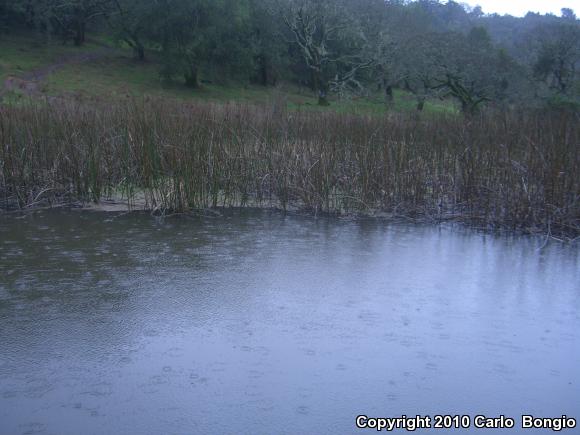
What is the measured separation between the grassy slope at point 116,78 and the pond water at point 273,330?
15532 mm

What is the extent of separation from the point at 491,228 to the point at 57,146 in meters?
4.21

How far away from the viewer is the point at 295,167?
20.5ft

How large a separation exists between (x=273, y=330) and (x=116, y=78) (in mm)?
22433

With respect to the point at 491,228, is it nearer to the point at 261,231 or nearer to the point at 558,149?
the point at 558,149

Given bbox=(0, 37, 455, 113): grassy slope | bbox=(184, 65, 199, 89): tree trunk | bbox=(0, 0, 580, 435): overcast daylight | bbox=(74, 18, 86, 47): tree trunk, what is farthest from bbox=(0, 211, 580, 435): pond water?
bbox=(74, 18, 86, 47): tree trunk

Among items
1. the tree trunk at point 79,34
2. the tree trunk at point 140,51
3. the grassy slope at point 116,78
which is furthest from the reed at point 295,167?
the tree trunk at point 79,34

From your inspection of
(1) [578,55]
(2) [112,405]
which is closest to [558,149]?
(2) [112,405]

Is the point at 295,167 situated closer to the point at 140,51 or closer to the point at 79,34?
the point at 140,51

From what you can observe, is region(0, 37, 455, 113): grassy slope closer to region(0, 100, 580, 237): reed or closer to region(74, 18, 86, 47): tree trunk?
region(74, 18, 86, 47): tree trunk

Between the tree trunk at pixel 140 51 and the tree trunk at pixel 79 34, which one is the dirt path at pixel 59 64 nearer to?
the tree trunk at pixel 79 34

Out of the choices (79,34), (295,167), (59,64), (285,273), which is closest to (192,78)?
(59,64)

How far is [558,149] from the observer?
217 inches

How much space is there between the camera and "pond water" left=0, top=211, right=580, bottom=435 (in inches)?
102

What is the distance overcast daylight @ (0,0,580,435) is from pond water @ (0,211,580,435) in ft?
0.04
